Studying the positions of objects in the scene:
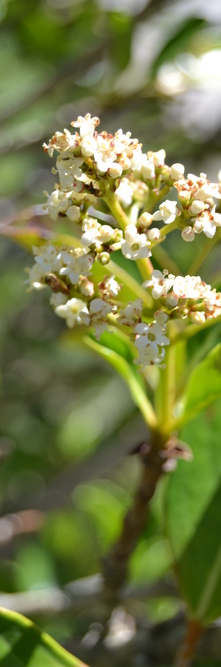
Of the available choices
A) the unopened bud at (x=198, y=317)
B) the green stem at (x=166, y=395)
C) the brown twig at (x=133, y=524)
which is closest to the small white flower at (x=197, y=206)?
the unopened bud at (x=198, y=317)

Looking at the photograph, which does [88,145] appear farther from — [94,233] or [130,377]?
[130,377]

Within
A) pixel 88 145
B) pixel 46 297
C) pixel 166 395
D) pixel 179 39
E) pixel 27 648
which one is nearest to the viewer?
pixel 88 145

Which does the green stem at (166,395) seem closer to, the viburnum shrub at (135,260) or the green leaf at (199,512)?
the viburnum shrub at (135,260)

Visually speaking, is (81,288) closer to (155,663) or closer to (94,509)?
(155,663)

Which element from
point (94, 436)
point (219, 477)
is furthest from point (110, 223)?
point (94, 436)

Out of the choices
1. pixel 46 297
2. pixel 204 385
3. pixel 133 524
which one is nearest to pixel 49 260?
pixel 204 385
